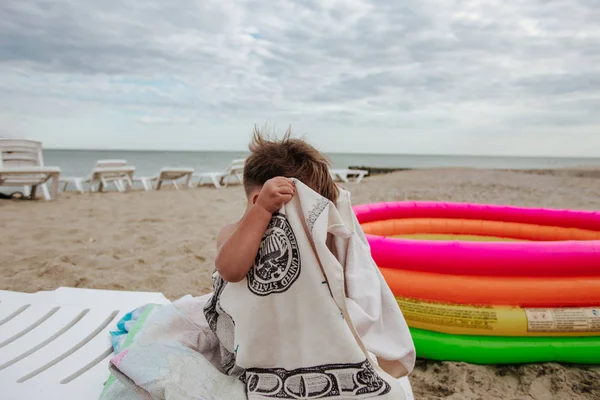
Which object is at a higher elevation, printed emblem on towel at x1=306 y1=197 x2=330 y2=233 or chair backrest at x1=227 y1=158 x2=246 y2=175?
printed emblem on towel at x1=306 y1=197 x2=330 y2=233

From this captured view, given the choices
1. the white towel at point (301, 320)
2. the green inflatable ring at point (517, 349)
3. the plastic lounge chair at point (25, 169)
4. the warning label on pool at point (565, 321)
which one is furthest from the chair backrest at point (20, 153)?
the warning label on pool at point (565, 321)

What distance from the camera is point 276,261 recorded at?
129 centimetres

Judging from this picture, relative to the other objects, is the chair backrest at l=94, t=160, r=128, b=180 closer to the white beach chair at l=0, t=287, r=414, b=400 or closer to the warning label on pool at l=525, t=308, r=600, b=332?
the white beach chair at l=0, t=287, r=414, b=400

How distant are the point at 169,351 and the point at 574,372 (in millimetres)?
2234

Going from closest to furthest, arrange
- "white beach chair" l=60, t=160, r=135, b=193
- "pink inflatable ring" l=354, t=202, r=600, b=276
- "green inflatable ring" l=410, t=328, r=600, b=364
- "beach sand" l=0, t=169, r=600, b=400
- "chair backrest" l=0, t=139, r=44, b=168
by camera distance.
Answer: "beach sand" l=0, t=169, r=600, b=400 → "green inflatable ring" l=410, t=328, r=600, b=364 → "pink inflatable ring" l=354, t=202, r=600, b=276 → "chair backrest" l=0, t=139, r=44, b=168 → "white beach chair" l=60, t=160, r=135, b=193

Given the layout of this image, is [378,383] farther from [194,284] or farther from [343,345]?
[194,284]

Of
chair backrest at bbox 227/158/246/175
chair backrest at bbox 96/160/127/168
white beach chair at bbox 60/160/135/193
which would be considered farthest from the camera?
chair backrest at bbox 227/158/246/175

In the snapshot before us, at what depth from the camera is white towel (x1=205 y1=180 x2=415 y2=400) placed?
49.2 inches

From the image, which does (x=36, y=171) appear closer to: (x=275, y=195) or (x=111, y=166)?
(x=111, y=166)

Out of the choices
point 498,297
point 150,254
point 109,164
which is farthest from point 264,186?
point 109,164

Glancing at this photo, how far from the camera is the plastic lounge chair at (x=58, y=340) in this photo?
1.59 metres

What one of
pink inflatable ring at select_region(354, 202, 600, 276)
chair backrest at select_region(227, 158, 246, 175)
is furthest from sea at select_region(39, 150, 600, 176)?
pink inflatable ring at select_region(354, 202, 600, 276)

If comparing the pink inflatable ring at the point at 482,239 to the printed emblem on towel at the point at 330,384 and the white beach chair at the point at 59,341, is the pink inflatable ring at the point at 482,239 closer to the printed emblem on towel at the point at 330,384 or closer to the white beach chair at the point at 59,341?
the white beach chair at the point at 59,341

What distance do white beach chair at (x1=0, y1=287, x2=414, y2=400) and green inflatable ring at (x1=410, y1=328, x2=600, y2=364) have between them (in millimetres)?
922
